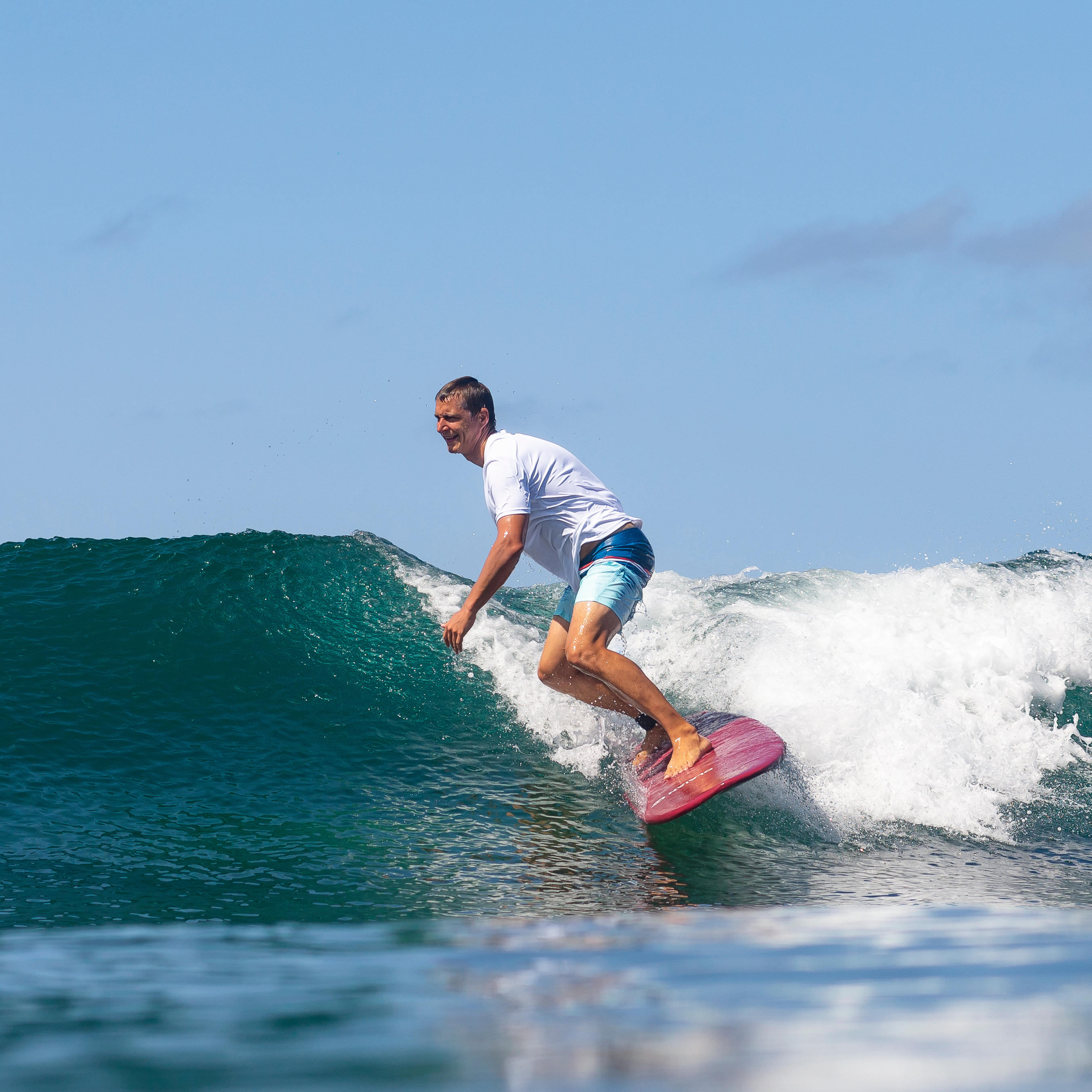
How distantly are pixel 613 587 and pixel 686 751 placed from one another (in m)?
0.91

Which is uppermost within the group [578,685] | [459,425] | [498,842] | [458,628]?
[459,425]

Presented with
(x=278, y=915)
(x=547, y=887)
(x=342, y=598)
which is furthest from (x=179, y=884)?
(x=342, y=598)

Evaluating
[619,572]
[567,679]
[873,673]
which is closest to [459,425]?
[619,572]

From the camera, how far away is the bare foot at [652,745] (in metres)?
5.77

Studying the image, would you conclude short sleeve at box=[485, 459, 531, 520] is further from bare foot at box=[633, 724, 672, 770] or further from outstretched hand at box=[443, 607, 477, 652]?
bare foot at box=[633, 724, 672, 770]

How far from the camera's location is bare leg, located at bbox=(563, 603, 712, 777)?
530 cm

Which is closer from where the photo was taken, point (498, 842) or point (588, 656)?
point (498, 842)

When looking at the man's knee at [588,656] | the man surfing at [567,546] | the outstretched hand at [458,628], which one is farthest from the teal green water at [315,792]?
the outstretched hand at [458,628]

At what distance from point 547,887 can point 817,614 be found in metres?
7.24

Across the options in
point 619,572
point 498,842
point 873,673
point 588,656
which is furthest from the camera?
point 873,673

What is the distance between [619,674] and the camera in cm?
531

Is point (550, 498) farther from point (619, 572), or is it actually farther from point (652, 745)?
point (652, 745)

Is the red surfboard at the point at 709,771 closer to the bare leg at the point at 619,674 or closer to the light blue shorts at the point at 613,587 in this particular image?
the bare leg at the point at 619,674

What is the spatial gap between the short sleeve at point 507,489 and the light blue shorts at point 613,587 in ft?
1.66
